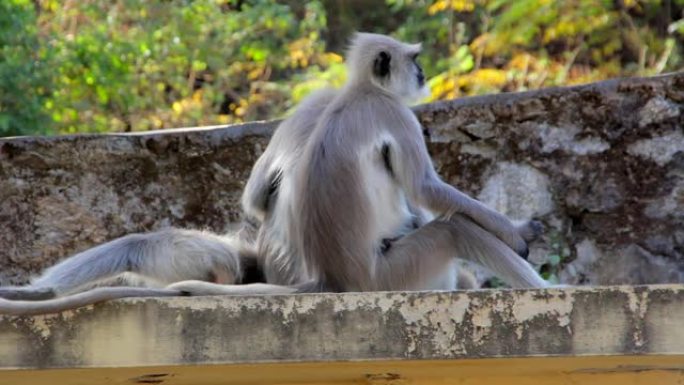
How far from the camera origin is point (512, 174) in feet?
15.1

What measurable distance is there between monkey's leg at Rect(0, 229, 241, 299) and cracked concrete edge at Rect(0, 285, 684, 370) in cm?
93

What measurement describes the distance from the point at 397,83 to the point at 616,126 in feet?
2.69

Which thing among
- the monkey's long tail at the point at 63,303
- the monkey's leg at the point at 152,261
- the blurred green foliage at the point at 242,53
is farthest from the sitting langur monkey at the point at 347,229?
the blurred green foliage at the point at 242,53

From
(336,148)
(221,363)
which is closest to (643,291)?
(221,363)

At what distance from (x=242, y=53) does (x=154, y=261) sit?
6.31 meters

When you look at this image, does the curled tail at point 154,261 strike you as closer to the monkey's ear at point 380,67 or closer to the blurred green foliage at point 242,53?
the monkey's ear at point 380,67

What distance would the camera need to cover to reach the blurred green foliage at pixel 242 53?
8328 mm

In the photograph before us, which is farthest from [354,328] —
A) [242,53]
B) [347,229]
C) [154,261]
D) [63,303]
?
[242,53]

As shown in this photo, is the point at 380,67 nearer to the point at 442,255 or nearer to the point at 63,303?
the point at 442,255

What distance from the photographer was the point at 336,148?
3809mm

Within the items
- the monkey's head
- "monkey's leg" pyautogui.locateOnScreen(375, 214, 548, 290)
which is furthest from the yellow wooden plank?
the monkey's head

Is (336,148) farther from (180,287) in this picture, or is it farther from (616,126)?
(616,126)

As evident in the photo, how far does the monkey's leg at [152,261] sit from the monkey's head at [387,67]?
0.65 meters

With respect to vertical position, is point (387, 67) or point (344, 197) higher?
point (387, 67)
